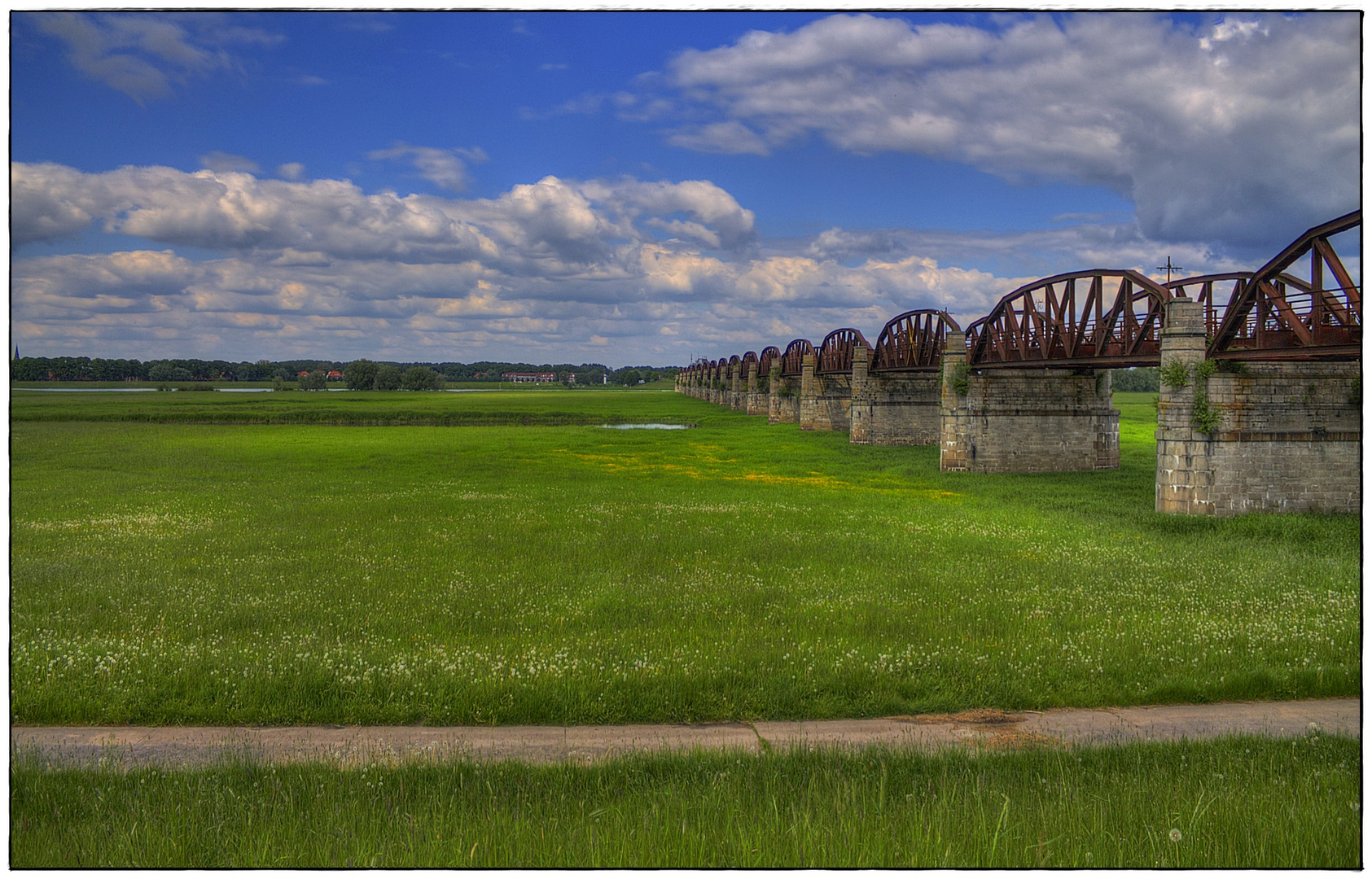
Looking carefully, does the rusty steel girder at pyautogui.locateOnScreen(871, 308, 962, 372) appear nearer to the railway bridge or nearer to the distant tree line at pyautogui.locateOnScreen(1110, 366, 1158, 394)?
the railway bridge

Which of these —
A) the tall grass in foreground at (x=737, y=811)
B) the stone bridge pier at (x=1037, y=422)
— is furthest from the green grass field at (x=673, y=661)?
the stone bridge pier at (x=1037, y=422)

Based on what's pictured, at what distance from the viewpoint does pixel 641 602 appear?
16094mm

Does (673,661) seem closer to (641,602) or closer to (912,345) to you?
(641,602)

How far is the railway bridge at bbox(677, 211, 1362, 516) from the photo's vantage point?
1029 inches

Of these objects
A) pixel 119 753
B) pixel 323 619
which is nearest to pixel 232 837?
pixel 119 753

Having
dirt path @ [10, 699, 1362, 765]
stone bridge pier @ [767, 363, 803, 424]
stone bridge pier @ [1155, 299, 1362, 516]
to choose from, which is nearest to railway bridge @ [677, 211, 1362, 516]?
stone bridge pier @ [1155, 299, 1362, 516]

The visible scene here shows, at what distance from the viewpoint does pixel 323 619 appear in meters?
14.7

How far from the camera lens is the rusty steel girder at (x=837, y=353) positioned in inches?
3396

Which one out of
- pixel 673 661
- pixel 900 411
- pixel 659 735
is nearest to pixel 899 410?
pixel 900 411

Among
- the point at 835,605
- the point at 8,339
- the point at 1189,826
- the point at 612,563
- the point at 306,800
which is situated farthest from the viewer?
the point at 612,563

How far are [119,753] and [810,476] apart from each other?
40859 millimetres

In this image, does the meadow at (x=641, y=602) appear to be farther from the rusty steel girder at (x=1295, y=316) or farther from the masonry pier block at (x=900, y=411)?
the masonry pier block at (x=900, y=411)

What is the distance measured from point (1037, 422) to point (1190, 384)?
17.3 m

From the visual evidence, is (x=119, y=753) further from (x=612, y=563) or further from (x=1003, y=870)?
(x=612, y=563)
